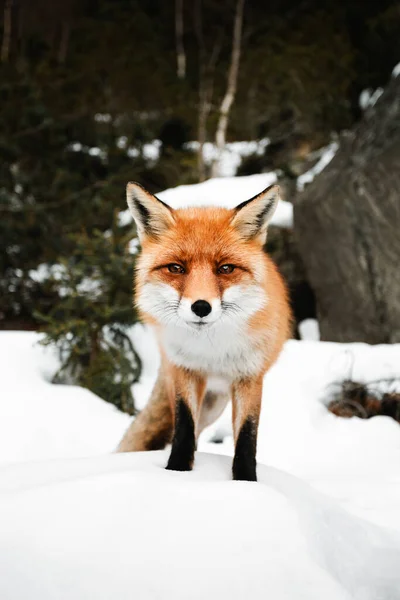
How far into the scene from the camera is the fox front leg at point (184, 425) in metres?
1.73

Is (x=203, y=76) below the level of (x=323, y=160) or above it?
above

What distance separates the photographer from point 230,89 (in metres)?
9.66

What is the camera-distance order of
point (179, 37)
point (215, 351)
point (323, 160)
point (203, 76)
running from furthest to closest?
point (179, 37), point (203, 76), point (323, 160), point (215, 351)

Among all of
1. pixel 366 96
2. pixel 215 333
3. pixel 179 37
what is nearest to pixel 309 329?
pixel 215 333

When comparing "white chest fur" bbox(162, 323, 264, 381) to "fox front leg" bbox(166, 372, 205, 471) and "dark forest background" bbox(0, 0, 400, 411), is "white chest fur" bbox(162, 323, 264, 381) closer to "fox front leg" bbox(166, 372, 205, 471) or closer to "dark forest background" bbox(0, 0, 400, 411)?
"fox front leg" bbox(166, 372, 205, 471)

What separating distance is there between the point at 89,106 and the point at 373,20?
4875mm

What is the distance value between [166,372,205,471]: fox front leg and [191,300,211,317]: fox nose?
381 millimetres

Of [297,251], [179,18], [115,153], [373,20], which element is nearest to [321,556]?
[297,251]

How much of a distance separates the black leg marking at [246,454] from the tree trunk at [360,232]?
3242mm

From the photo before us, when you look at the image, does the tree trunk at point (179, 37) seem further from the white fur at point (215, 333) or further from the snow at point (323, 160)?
the white fur at point (215, 333)

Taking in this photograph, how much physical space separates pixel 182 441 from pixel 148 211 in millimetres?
801

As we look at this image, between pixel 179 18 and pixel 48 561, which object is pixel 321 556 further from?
pixel 179 18

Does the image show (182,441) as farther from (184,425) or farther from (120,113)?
(120,113)

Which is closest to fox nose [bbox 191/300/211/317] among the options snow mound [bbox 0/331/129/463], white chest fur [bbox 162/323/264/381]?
white chest fur [bbox 162/323/264/381]
